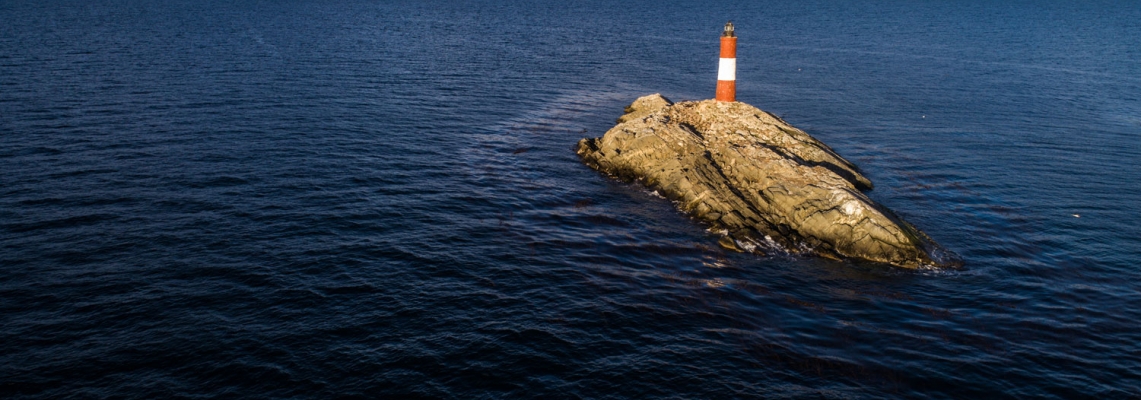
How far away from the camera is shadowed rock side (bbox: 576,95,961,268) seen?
35031 mm

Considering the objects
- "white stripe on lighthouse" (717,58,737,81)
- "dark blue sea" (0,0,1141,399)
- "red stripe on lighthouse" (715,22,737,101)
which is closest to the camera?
"dark blue sea" (0,0,1141,399)

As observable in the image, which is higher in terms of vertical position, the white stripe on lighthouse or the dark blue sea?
the white stripe on lighthouse

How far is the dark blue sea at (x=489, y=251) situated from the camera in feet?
79.0

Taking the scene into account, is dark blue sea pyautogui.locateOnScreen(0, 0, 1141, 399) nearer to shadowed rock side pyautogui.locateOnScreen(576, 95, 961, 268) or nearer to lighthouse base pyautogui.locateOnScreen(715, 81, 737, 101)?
shadowed rock side pyautogui.locateOnScreen(576, 95, 961, 268)

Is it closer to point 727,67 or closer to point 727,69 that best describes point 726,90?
point 727,69

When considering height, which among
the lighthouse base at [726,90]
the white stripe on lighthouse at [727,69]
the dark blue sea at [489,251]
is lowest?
the dark blue sea at [489,251]

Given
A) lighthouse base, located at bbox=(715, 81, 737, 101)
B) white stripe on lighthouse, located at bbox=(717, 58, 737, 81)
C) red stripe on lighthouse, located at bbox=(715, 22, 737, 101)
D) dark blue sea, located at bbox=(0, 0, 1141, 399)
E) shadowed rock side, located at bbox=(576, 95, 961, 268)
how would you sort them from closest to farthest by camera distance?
dark blue sea, located at bbox=(0, 0, 1141, 399) < shadowed rock side, located at bbox=(576, 95, 961, 268) < red stripe on lighthouse, located at bbox=(715, 22, 737, 101) < white stripe on lighthouse, located at bbox=(717, 58, 737, 81) < lighthouse base, located at bbox=(715, 81, 737, 101)

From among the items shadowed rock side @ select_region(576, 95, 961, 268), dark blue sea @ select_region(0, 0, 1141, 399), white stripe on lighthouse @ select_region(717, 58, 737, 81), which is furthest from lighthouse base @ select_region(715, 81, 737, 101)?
dark blue sea @ select_region(0, 0, 1141, 399)

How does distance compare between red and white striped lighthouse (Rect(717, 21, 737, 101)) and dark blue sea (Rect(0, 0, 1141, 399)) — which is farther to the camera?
red and white striped lighthouse (Rect(717, 21, 737, 101))

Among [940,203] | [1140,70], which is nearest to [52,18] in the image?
[940,203]

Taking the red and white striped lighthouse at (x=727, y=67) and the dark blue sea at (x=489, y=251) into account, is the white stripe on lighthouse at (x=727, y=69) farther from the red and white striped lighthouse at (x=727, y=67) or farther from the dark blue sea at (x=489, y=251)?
the dark blue sea at (x=489, y=251)

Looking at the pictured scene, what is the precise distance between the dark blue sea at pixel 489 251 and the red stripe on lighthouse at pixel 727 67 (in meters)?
10.00

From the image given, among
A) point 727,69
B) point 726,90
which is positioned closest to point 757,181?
point 726,90

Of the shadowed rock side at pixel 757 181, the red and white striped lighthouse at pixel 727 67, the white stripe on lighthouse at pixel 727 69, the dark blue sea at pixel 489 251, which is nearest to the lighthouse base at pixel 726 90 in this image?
the red and white striped lighthouse at pixel 727 67
